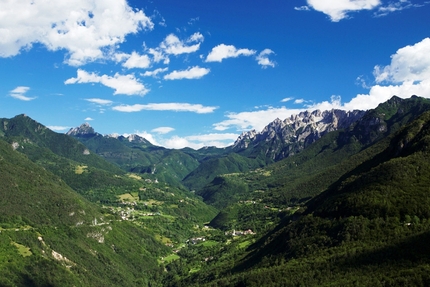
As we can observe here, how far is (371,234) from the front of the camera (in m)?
153

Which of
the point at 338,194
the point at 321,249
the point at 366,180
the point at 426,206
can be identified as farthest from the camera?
the point at 338,194

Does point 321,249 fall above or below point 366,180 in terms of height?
below

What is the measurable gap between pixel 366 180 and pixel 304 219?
3433 cm

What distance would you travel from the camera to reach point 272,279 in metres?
154

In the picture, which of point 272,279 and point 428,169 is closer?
point 272,279

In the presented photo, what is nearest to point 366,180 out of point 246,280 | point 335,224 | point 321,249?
point 335,224

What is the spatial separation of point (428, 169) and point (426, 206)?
26.9 metres

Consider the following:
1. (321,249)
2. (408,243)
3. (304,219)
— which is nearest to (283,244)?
(304,219)

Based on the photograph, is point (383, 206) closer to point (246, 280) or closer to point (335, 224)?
point (335, 224)

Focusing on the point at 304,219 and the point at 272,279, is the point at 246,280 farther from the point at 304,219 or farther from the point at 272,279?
the point at 304,219

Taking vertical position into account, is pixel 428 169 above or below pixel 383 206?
above

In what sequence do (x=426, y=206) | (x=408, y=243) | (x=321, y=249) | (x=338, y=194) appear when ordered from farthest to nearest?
(x=338, y=194) < (x=321, y=249) < (x=426, y=206) < (x=408, y=243)

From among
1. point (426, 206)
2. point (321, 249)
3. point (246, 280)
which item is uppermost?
point (426, 206)

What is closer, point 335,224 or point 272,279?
point 272,279
